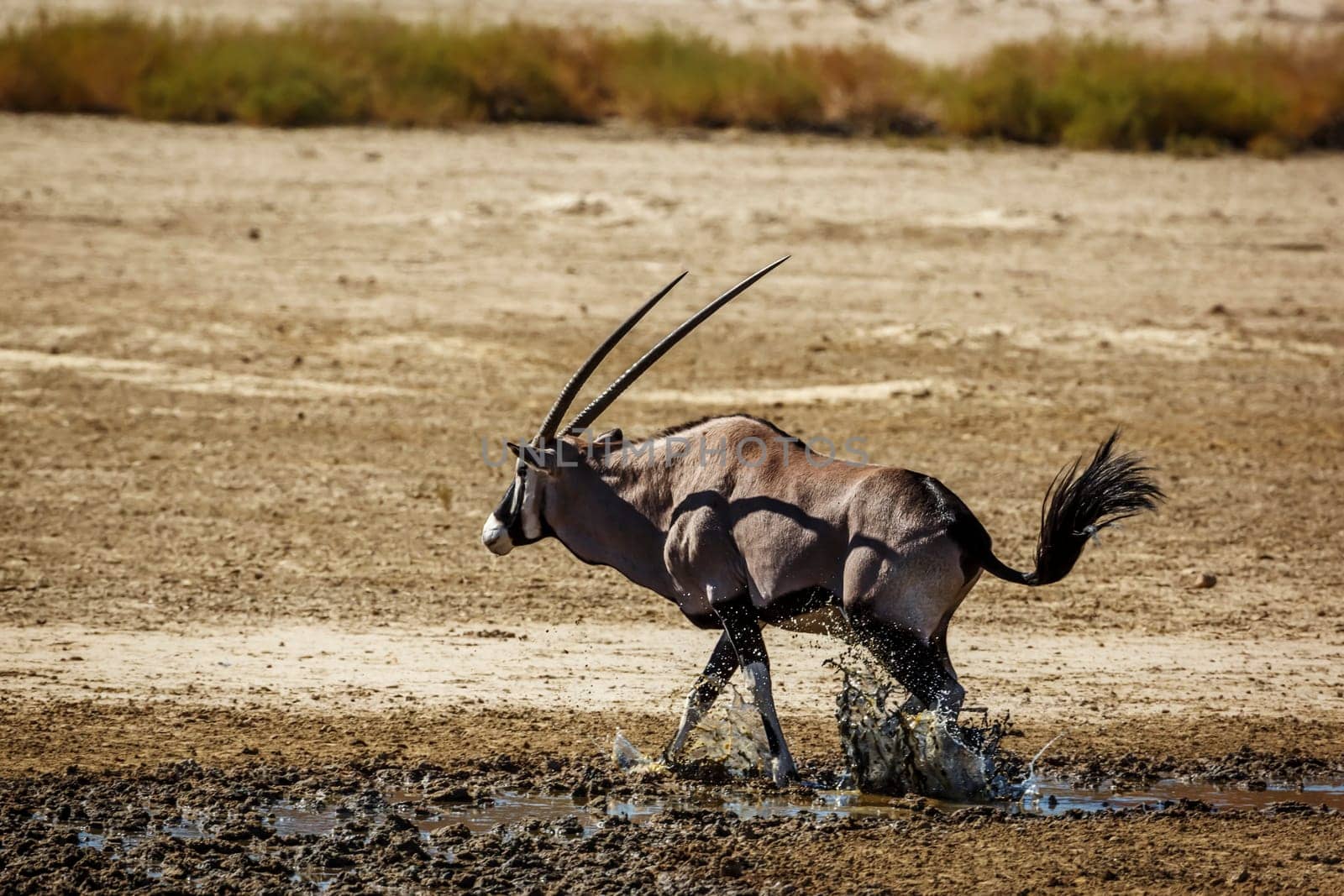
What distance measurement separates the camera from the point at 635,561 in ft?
23.3

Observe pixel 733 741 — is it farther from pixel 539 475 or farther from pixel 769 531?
pixel 539 475

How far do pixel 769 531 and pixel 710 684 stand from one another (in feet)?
2.48

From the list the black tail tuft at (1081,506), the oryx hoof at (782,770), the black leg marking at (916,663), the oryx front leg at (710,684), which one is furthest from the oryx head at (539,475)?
the black tail tuft at (1081,506)

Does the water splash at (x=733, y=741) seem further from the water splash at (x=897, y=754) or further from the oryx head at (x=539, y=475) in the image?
the oryx head at (x=539, y=475)

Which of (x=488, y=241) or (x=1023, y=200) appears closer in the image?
(x=488, y=241)

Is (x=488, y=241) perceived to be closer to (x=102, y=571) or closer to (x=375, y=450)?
(x=375, y=450)

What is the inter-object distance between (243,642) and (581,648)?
5.49 feet

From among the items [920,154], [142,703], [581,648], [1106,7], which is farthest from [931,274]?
[1106,7]

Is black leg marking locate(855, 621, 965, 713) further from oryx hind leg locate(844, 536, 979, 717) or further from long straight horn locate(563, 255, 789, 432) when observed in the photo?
long straight horn locate(563, 255, 789, 432)

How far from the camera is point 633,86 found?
82.3 feet

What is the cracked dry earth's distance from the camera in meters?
6.75

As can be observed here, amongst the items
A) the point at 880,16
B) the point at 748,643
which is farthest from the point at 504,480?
the point at 880,16

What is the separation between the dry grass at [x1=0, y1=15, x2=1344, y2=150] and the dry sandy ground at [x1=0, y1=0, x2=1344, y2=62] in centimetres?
422

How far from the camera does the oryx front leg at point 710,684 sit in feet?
23.0
